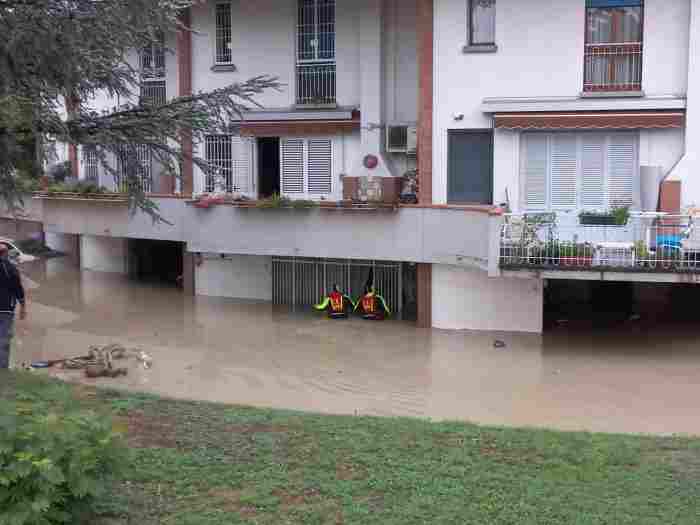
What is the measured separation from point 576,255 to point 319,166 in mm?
8293

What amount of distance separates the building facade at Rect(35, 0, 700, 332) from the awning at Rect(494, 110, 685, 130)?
0.11ft

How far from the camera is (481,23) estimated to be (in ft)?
67.2

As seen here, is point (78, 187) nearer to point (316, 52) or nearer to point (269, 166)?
point (269, 166)

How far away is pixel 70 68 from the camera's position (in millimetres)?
9297

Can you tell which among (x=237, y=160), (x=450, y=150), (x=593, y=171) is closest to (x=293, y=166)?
(x=237, y=160)

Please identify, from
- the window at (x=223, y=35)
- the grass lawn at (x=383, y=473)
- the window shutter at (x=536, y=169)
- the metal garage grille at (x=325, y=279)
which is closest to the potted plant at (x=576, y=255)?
the window shutter at (x=536, y=169)

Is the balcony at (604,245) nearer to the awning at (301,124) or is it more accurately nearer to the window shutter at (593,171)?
the window shutter at (593,171)

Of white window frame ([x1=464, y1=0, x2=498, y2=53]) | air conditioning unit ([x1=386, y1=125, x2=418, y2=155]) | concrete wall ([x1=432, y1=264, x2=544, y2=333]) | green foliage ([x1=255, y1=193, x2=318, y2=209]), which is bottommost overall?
concrete wall ([x1=432, y1=264, x2=544, y2=333])

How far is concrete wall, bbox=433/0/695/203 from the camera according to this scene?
1923 cm

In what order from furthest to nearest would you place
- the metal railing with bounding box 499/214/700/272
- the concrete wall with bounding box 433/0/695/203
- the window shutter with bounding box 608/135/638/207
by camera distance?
the window shutter with bounding box 608/135/638/207
the concrete wall with bounding box 433/0/695/203
the metal railing with bounding box 499/214/700/272

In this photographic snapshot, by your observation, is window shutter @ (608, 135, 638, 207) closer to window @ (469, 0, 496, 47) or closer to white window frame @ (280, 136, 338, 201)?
window @ (469, 0, 496, 47)

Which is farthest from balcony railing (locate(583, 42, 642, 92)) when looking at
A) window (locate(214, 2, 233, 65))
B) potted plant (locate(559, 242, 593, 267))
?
window (locate(214, 2, 233, 65))

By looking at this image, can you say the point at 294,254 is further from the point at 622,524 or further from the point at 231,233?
the point at 622,524

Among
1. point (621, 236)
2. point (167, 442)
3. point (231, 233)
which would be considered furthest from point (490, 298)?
point (167, 442)
